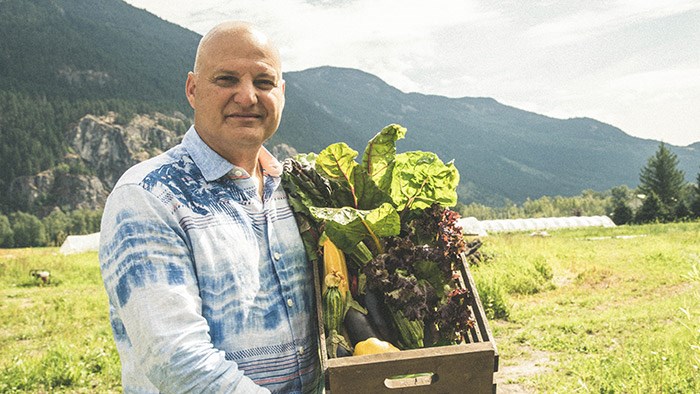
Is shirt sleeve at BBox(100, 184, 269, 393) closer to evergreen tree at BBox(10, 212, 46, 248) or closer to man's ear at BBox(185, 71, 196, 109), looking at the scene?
man's ear at BBox(185, 71, 196, 109)

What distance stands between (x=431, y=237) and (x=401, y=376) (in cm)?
75

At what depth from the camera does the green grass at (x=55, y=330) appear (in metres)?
6.46

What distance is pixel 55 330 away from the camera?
31.6ft

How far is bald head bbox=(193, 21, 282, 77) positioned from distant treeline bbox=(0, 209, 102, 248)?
112 meters

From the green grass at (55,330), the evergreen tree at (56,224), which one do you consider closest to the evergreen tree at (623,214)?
the green grass at (55,330)

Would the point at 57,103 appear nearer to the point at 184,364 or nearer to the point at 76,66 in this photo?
the point at 76,66

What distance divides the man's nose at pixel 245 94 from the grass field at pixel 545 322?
10.9 feet

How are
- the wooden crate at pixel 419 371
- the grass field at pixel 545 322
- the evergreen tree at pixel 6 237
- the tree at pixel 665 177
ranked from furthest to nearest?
the evergreen tree at pixel 6 237
the tree at pixel 665 177
the grass field at pixel 545 322
the wooden crate at pixel 419 371

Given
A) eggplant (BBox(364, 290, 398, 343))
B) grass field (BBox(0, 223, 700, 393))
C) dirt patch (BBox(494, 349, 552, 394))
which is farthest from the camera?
dirt patch (BBox(494, 349, 552, 394))

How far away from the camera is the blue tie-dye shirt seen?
182 centimetres

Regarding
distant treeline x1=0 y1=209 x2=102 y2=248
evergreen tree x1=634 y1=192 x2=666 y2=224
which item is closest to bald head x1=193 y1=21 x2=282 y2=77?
evergreen tree x1=634 y1=192 x2=666 y2=224

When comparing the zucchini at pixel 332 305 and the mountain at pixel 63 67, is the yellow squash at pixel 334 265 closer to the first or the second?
the zucchini at pixel 332 305

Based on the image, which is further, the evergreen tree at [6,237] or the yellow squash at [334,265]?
the evergreen tree at [6,237]

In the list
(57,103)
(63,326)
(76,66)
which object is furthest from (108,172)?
(63,326)
